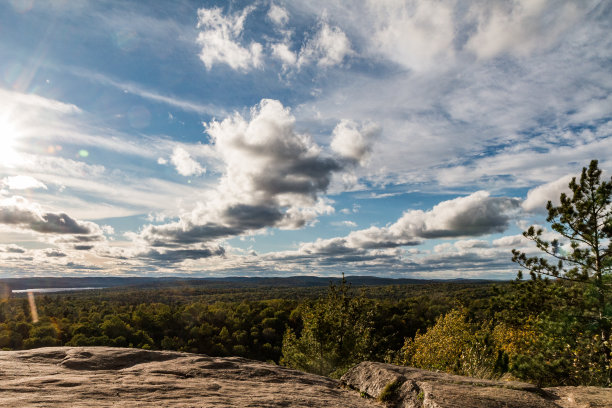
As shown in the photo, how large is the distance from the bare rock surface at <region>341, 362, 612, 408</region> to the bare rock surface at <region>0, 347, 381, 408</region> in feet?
1.56

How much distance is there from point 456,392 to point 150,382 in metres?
6.50

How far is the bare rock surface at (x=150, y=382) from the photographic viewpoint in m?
6.35

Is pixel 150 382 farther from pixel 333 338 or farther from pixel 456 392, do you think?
pixel 333 338

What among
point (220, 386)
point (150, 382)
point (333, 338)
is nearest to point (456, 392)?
point (220, 386)

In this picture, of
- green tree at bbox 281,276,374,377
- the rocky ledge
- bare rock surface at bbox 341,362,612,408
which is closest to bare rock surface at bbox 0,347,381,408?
the rocky ledge

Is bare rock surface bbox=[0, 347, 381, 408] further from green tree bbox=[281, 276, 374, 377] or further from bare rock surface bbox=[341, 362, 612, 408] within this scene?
green tree bbox=[281, 276, 374, 377]

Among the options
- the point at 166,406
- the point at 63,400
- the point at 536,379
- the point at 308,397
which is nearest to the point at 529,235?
the point at 536,379

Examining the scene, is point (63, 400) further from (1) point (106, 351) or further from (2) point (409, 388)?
(2) point (409, 388)

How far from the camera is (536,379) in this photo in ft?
65.3

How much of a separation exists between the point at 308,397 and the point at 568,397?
5.76 m

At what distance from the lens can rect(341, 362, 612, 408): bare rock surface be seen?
632cm

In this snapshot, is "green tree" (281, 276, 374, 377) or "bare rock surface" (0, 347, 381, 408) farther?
"green tree" (281, 276, 374, 377)

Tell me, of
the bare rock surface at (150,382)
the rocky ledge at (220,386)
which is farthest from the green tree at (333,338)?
the rocky ledge at (220,386)

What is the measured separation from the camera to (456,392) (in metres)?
6.65
